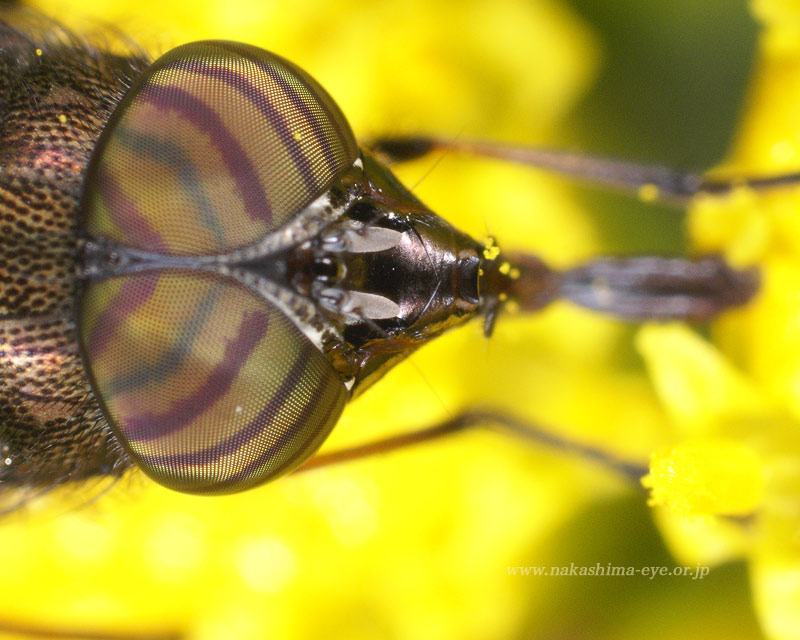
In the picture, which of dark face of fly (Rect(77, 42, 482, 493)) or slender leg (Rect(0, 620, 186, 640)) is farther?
slender leg (Rect(0, 620, 186, 640))

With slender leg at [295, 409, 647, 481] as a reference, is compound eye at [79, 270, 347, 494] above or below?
above

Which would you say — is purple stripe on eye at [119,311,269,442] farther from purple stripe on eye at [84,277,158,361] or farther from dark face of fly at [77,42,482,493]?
purple stripe on eye at [84,277,158,361]

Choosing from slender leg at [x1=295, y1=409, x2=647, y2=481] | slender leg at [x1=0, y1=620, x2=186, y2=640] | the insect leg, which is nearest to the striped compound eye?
slender leg at [x1=295, y1=409, x2=647, y2=481]

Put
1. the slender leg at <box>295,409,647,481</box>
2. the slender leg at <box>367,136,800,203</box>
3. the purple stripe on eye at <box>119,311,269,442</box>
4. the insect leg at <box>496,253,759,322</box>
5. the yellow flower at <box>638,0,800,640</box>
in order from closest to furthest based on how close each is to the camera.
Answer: the purple stripe on eye at <box>119,311,269,442</box>
the yellow flower at <box>638,0,800,640</box>
the slender leg at <box>295,409,647,481</box>
the slender leg at <box>367,136,800,203</box>
the insect leg at <box>496,253,759,322</box>

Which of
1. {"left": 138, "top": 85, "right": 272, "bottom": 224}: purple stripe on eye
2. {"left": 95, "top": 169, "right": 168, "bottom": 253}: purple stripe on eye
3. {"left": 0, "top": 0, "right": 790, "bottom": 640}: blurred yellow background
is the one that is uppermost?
{"left": 138, "top": 85, "right": 272, "bottom": 224}: purple stripe on eye

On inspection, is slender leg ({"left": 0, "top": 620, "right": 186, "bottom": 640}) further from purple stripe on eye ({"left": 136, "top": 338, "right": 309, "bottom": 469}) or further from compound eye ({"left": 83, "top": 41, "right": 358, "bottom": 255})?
compound eye ({"left": 83, "top": 41, "right": 358, "bottom": 255})

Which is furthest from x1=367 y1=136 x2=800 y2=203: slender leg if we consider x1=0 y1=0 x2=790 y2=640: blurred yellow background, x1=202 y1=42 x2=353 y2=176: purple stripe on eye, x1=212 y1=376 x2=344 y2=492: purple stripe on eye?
x1=212 y1=376 x2=344 y2=492: purple stripe on eye

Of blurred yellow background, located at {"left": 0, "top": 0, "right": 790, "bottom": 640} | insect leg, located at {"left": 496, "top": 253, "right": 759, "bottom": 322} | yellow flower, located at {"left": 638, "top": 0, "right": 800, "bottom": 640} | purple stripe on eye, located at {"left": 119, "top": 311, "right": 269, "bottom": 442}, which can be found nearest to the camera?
purple stripe on eye, located at {"left": 119, "top": 311, "right": 269, "bottom": 442}

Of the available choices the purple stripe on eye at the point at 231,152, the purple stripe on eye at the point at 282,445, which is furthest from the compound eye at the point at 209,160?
the purple stripe on eye at the point at 282,445

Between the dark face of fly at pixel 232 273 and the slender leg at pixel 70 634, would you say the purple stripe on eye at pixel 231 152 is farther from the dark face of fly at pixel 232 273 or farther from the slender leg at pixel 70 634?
the slender leg at pixel 70 634
